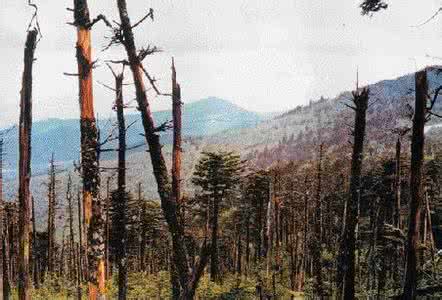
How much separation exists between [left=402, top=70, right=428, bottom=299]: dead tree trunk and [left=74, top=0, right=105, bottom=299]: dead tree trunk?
8.11 meters

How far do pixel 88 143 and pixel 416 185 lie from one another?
892cm

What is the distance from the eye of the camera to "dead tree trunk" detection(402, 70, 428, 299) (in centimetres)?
1368

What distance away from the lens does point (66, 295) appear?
122 feet

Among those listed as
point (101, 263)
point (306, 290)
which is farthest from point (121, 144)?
Answer: point (306, 290)

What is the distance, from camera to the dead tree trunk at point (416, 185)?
13680mm

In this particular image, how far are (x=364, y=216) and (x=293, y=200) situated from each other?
16.1m

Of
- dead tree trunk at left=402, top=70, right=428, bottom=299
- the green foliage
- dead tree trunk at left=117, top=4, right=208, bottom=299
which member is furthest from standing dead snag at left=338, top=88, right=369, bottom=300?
the green foliage

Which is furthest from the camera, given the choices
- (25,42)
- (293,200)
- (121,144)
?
(293,200)

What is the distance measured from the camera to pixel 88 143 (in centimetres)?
958

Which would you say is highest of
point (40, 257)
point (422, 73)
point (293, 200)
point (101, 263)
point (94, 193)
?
point (422, 73)

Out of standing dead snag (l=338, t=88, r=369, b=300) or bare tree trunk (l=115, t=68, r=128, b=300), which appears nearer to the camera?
standing dead snag (l=338, t=88, r=369, b=300)

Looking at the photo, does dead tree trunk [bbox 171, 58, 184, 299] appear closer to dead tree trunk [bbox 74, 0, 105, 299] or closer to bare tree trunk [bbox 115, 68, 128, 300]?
bare tree trunk [bbox 115, 68, 128, 300]

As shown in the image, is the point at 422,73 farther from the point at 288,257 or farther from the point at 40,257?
the point at 40,257

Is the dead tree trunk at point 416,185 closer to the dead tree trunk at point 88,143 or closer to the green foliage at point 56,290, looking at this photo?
the dead tree trunk at point 88,143
